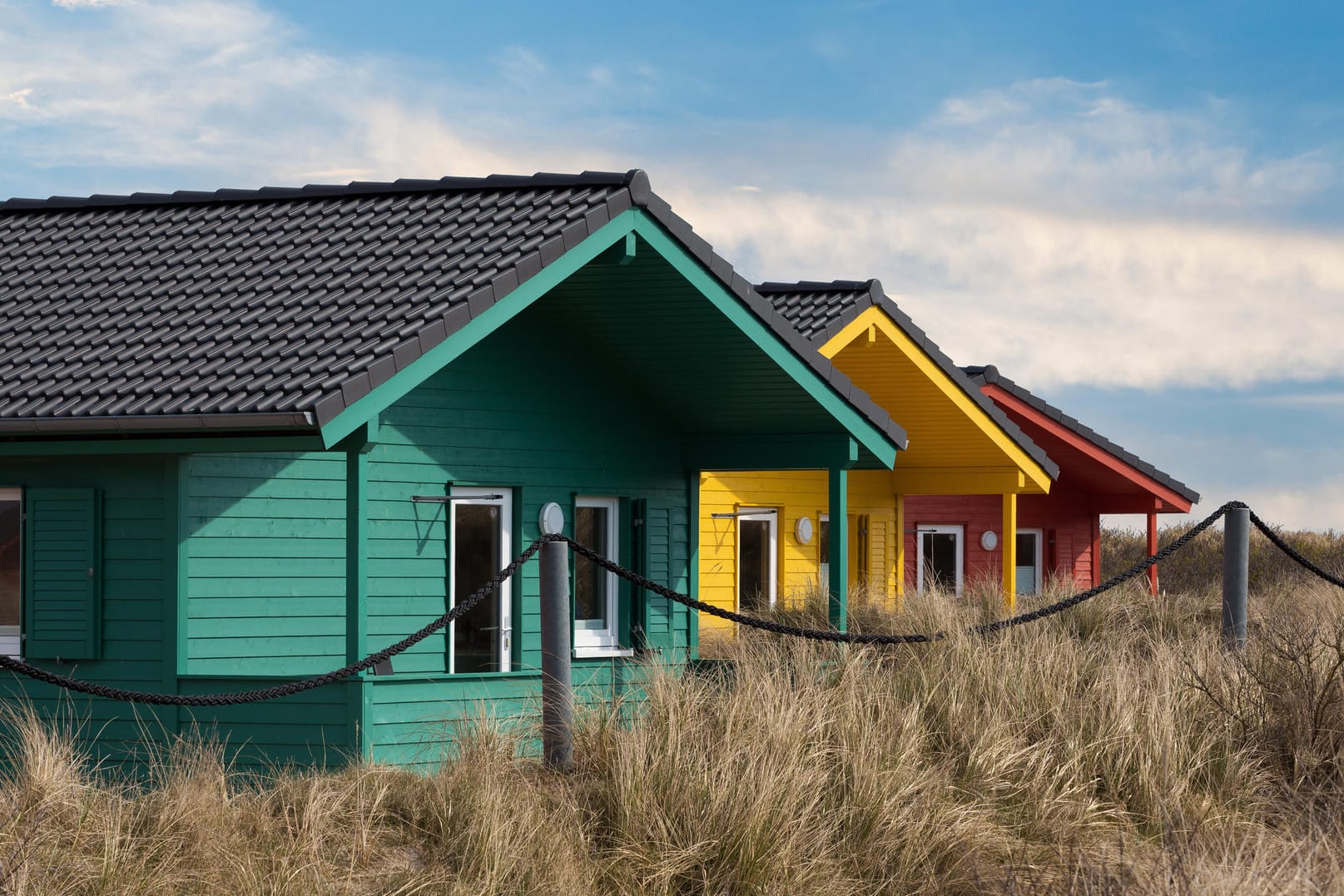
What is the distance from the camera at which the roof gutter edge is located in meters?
9.42

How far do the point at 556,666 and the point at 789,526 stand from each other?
10.9 m

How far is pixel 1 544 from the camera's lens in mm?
12273

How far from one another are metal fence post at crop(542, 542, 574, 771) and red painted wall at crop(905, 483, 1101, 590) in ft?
47.6

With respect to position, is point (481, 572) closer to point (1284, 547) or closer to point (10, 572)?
point (10, 572)

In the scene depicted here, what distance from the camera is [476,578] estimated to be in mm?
13672

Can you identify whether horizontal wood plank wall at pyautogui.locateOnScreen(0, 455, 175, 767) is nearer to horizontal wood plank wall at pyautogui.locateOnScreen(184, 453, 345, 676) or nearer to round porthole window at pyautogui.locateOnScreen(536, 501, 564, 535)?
horizontal wood plank wall at pyautogui.locateOnScreen(184, 453, 345, 676)

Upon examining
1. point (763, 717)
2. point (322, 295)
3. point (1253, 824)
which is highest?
point (322, 295)

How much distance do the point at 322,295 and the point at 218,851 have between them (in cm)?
522

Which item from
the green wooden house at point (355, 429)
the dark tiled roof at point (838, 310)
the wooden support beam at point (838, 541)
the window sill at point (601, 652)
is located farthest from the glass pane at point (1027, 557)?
the window sill at point (601, 652)

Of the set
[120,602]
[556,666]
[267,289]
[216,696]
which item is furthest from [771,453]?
[216,696]

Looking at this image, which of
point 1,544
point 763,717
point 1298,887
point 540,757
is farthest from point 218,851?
point 1,544

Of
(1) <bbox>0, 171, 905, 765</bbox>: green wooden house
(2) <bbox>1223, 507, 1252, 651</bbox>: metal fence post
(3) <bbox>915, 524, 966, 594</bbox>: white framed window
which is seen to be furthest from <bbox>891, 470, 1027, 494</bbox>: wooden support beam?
(2) <bbox>1223, 507, 1252, 651</bbox>: metal fence post

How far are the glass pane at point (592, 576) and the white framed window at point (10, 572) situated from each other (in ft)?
15.9

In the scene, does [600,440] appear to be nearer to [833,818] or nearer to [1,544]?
[1,544]
